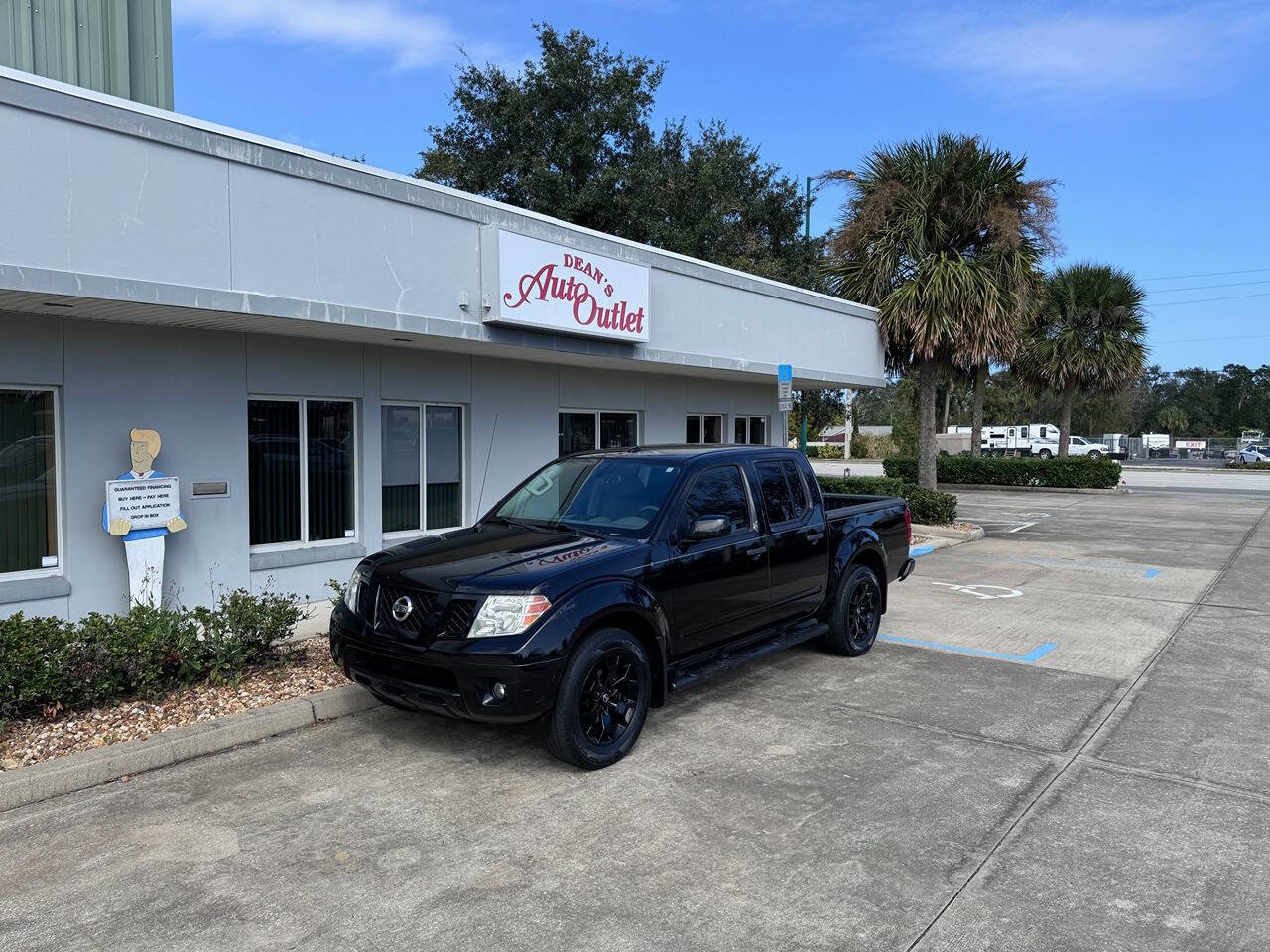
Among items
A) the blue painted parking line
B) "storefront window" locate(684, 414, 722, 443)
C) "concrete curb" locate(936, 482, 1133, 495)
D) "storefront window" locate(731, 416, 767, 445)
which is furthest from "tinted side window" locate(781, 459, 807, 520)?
"concrete curb" locate(936, 482, 1133, 495)

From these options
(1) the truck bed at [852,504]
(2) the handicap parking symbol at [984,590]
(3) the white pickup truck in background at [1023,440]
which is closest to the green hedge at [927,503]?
(2) the handicap parking symbol at [984,590]

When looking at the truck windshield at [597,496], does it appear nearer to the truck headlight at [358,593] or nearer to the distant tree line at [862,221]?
the truck headlight at [358,593]

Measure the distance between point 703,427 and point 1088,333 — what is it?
18923mm

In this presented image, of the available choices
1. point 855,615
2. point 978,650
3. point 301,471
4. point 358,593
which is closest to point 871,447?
point 978,650

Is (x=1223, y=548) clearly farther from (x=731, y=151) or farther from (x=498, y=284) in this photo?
(x=731, y=151)

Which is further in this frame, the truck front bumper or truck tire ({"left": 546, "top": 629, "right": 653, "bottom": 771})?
truck tire ({"left": 546, "top": 629, "right": 653, "bottom": 771})

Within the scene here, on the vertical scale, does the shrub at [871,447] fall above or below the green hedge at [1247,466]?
above

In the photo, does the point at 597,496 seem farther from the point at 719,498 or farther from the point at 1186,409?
the point at 1186,409

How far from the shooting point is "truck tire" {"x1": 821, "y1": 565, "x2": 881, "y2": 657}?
7.51 metres

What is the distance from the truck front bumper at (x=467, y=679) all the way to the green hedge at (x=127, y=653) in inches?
66.1

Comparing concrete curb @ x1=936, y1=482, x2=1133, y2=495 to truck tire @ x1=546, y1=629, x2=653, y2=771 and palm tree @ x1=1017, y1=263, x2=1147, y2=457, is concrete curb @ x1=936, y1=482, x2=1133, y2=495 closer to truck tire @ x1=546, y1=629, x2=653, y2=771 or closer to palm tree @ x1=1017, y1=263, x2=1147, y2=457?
palm tree @ x1=1017, y1=263, x2=1147, y2=457

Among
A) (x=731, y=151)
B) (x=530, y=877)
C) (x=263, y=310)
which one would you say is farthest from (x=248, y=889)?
(x=731, y=151)

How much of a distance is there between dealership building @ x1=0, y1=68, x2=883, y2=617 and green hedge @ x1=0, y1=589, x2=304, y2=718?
186 centimetres

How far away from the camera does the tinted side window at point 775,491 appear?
269 inches
